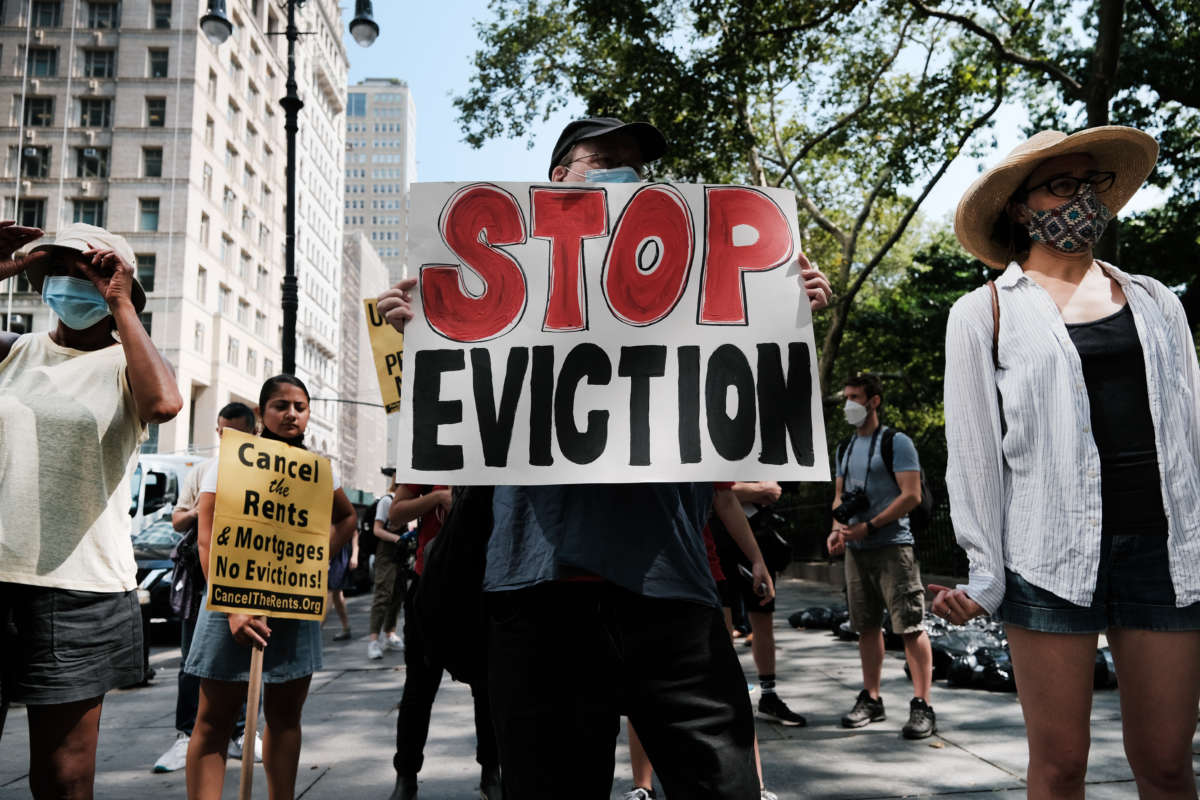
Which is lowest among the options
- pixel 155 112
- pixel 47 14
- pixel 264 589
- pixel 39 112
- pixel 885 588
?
pixel 885 588

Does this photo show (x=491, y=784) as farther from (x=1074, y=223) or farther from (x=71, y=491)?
Result: (x=1074, y=223)

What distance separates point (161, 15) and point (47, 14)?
204 inches

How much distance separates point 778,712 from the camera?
18.8 ft

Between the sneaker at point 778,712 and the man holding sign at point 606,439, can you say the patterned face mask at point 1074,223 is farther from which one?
the sneaker at point 778,712

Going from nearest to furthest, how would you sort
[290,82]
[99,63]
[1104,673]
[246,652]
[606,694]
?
[606,694] → [246,652] → [1104,673] → [290,82] → [99,63]

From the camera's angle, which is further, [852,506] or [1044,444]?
[852,506]

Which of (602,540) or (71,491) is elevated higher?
(71,491)

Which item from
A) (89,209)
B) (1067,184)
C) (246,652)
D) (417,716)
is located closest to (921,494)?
(1067,184)

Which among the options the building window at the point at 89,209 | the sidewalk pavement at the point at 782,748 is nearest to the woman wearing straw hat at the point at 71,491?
the sidewalk pavement at the point at 782,748

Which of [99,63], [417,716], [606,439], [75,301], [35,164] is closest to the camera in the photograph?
[606,439]

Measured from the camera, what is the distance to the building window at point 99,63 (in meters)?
44.8

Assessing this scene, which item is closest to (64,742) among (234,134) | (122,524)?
(122,524)

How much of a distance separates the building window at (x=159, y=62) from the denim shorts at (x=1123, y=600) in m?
50.4

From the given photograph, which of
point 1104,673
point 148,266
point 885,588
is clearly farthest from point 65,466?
point 148,266
